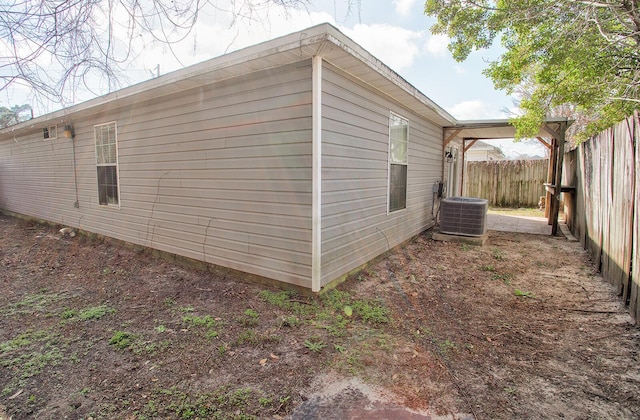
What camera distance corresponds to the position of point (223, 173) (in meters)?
4.21

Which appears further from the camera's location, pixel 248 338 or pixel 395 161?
pixel 395 161

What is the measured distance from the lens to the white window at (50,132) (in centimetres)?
743

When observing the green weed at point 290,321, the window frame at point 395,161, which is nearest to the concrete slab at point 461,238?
the window frame at point 395,161

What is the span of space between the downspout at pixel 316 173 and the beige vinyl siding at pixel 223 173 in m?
0.06

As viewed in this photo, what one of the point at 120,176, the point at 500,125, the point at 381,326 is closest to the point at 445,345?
the point at 381,326

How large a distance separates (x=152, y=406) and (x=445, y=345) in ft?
7.08

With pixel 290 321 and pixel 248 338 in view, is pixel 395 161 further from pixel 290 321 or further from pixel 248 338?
pixel 248 338

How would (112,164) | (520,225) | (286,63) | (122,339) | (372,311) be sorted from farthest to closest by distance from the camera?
(520,225) < (112,164) < (286,63) < (372,311) < (122,339)

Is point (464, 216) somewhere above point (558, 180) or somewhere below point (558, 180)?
below

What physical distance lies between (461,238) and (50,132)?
947 cm

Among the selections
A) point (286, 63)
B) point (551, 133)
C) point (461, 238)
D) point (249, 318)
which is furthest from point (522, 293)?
point (551, 133)

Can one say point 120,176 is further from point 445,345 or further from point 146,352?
point 445,345

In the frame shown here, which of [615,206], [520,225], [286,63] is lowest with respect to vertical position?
[520,225]

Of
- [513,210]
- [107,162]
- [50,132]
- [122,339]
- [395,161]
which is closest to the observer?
[122,339]
